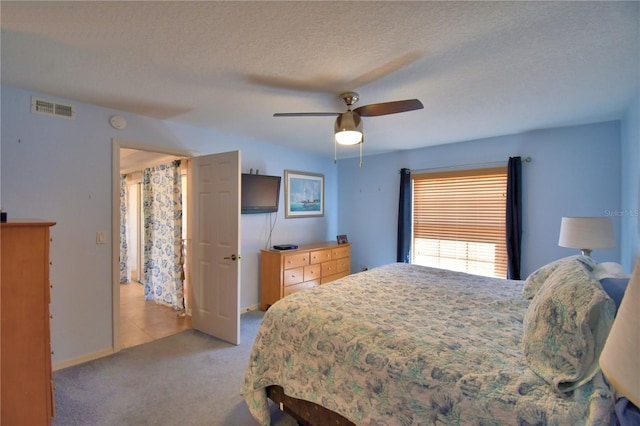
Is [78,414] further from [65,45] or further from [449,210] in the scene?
[449,210]

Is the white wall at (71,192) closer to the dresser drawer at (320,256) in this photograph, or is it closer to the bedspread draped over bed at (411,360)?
the bedspread draped over bed at (411,360)

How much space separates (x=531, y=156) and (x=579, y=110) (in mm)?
868

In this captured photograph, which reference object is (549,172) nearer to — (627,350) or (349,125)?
(349,125)

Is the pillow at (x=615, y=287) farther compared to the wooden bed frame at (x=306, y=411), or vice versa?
the wooden bed frame at (x=306, y=411)

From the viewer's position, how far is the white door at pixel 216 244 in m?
3.05

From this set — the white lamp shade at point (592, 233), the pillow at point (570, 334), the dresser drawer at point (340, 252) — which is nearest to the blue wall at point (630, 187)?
the white lamp shade at point (592, 233)

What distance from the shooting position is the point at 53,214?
2.54 meters

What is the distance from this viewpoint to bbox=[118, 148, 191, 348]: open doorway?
11.2ft

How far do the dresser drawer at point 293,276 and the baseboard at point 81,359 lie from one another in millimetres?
2014

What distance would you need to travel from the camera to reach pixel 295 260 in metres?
4.09

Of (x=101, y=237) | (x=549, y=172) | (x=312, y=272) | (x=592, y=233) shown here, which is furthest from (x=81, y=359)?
(x=549, y=172)

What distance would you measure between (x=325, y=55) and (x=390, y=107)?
0.62 metres

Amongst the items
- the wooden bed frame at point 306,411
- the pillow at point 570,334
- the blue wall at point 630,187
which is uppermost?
the blue wall at point 630,187

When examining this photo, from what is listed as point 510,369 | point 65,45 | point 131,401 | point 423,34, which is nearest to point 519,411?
point 510,369
